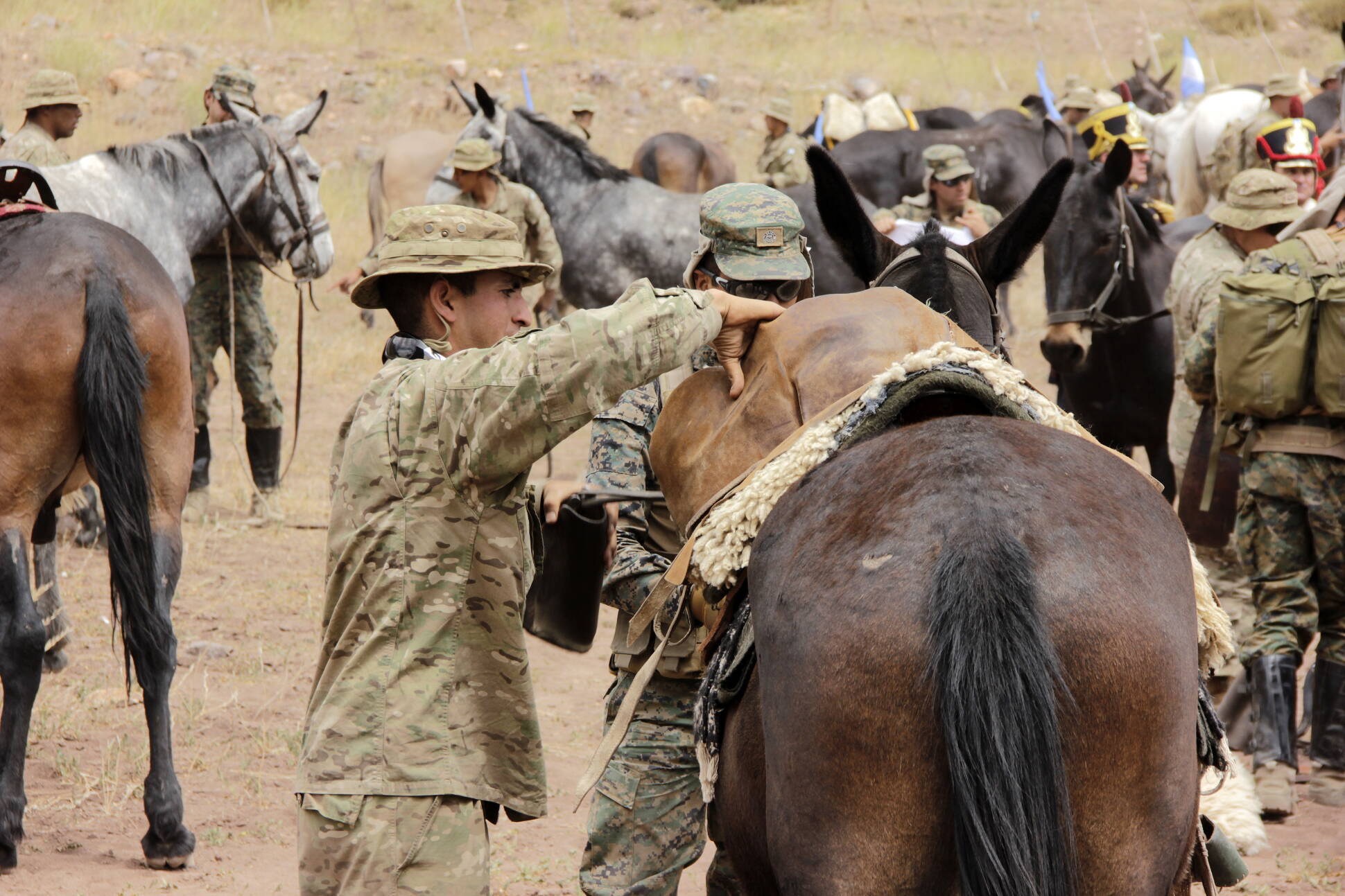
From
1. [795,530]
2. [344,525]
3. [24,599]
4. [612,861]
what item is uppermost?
[795,530]

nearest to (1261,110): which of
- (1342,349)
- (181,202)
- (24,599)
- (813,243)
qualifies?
(813,243)

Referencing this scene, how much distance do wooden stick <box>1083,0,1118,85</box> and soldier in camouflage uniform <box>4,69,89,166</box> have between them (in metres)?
23.4

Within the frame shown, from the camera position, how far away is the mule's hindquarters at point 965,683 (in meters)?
1.85

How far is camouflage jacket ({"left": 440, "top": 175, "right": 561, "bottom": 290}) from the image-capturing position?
9.70 m

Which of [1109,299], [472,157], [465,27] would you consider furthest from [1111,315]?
[465,27]

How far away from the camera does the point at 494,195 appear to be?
31.8 ft

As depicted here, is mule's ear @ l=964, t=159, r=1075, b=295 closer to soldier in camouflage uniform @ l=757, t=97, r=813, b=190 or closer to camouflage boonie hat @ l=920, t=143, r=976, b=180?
camouflage boonie hat @ l=920, t=143, r=976, b=180

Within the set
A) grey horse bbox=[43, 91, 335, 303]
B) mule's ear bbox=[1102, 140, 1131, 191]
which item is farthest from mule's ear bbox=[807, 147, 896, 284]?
grey horse bbox=[43, 91, 335, 303]

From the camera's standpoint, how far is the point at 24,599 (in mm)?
4465

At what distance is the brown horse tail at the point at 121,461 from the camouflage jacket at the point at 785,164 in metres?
10.5

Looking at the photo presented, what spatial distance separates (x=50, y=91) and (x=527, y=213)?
328 centimetres

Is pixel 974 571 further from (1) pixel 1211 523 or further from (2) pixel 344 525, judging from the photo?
(1) pixel 1211 523

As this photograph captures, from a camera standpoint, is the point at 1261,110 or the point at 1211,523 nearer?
the point at 1211,523

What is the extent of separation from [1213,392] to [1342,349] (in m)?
0.73
